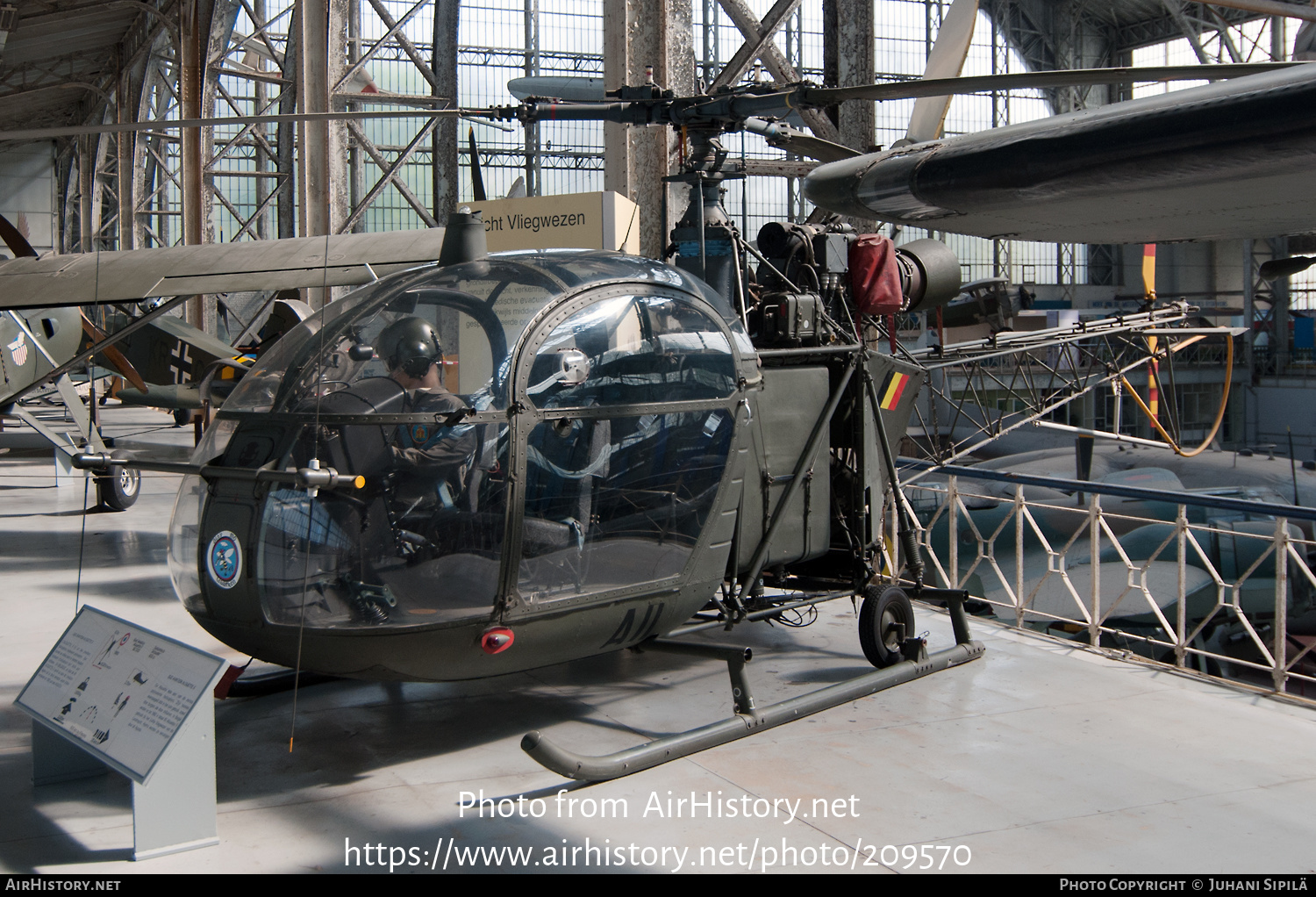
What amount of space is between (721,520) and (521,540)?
1.10 metres

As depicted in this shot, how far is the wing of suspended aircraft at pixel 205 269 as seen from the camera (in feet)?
30.9

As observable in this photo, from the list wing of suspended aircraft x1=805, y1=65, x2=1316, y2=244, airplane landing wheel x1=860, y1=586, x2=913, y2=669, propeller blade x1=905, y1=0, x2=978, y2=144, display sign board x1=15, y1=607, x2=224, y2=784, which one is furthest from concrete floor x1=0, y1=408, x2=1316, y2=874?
propeller blade x1=905, y1=0, x2=978, y2=144

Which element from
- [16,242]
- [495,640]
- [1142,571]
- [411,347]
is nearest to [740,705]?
[495,640]

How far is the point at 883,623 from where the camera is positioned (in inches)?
216

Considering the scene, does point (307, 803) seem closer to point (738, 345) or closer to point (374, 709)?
point (374, 709)

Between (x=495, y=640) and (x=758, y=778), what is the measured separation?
1.16 meters

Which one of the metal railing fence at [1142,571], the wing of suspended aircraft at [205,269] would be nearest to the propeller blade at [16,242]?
the wing of suspended aircraft at [205,269]

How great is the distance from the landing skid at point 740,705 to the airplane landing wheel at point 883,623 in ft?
0.22

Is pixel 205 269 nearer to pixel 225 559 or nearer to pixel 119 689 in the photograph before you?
pixel 225 559

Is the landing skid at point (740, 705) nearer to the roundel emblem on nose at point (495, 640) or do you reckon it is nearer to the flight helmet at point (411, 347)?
the roundel emblem on nose at point (495, 640)

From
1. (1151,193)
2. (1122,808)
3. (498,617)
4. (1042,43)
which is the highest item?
(1042,43)

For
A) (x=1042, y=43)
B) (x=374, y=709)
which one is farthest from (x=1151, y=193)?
(x=1042, y=43)

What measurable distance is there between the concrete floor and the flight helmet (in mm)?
1512

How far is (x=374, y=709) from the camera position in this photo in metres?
4.98
